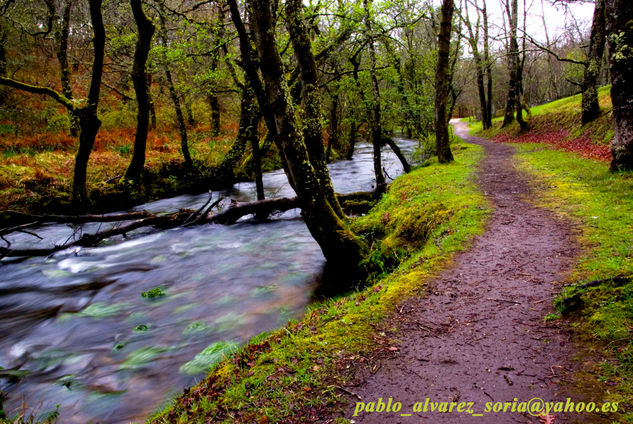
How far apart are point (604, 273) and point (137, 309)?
26.5 feet

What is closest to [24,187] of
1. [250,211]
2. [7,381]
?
[250,211]

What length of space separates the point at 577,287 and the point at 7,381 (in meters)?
7.98

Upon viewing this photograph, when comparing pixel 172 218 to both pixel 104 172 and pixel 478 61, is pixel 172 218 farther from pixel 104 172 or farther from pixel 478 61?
pixel 478 61

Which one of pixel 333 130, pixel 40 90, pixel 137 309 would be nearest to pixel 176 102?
pixel 40 90

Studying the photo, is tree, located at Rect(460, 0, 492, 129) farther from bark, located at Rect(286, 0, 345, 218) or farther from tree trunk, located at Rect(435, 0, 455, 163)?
bark, located at Rect(286, 0, 345, 218)

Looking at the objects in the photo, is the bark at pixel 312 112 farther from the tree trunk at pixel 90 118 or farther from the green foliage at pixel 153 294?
the tree trunk at pixel 90 118

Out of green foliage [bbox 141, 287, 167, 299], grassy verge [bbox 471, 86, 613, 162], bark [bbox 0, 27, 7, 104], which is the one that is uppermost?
bark [bbox 0, 27, 7, 104]

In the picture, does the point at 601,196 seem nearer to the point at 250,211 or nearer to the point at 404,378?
the point at 404,378

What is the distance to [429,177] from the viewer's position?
12.7 metres

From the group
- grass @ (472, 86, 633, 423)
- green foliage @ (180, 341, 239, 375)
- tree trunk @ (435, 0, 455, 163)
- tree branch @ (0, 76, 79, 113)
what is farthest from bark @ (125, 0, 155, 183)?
grass @ (472, 86, 633, 423)

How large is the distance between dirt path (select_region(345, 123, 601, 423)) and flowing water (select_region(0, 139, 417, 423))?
2966 mm

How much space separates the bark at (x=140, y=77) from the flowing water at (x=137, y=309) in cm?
361

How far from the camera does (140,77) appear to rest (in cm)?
1373

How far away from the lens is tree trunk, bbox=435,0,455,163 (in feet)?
45.1
